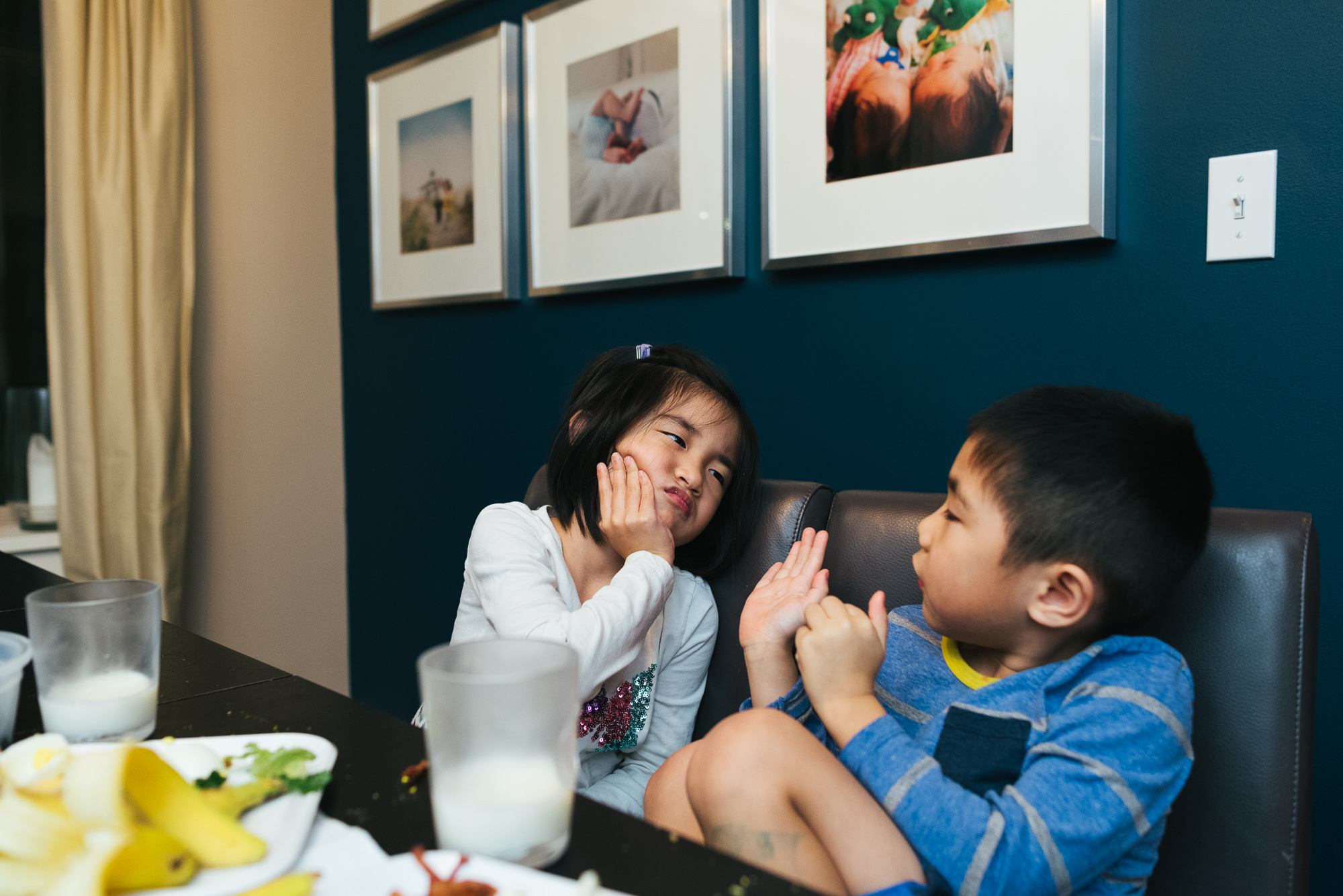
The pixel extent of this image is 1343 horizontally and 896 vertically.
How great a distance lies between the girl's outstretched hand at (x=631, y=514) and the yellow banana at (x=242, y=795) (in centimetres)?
69

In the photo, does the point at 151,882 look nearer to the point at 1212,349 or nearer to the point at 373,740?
the point at 373,740

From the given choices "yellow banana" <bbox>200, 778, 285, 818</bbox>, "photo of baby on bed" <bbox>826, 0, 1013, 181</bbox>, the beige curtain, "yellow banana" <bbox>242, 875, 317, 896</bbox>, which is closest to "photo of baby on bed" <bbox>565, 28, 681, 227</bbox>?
"photo of baby on bed" <bbox>826, 0, 1013, 181</bbox>

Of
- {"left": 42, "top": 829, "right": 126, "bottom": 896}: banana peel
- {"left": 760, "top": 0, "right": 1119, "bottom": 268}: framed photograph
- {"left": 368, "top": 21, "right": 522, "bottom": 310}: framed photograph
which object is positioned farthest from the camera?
{"left": 368, "top": 21, "right": 522, "bottom": 310}: framed photograph

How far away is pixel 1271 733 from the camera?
34.8 inches

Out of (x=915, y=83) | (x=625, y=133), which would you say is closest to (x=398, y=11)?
(x=625, y=133)

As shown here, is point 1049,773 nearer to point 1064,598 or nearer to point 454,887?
point 1064,598

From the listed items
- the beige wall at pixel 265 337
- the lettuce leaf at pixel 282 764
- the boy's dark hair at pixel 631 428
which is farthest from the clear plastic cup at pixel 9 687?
the beige wall at pixel 265 337

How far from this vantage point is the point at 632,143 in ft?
6.51

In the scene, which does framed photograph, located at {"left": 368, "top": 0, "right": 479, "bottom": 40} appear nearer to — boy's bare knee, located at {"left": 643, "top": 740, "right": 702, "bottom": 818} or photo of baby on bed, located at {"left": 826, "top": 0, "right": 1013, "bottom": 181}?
photo of baby on bed, located at {"left": 826, "top": 0, "right": 1013, "bottom": 181}

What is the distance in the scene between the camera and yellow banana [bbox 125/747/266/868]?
0.52 metres

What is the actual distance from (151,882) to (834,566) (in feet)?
2.86

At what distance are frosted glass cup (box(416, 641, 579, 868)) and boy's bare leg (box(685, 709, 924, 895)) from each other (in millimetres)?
293

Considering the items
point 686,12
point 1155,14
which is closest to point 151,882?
point 1155,14

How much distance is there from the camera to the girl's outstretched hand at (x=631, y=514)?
50.6 inches
